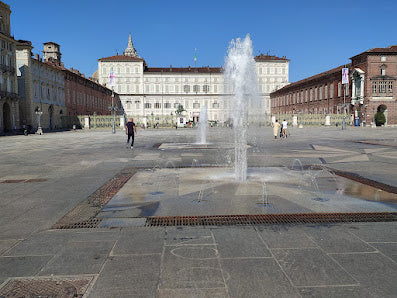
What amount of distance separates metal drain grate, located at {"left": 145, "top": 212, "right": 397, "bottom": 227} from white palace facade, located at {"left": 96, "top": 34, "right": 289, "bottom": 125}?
84.3 metres

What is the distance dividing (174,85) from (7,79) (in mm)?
55888

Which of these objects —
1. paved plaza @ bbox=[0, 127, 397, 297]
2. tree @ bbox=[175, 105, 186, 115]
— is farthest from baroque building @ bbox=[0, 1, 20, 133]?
tree @ bbox=[175, 105, 186, 115]

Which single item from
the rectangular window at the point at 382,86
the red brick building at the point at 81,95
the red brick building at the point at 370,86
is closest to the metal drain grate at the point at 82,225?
the red brick building at the point at 370,86

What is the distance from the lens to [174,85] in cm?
9231

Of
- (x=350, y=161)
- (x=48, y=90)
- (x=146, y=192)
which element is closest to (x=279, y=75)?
(x=48, y=90)

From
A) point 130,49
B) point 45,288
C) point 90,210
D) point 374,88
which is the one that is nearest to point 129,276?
point 45,288

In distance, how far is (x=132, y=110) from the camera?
297 ft

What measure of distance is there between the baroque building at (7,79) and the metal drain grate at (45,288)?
136 feet

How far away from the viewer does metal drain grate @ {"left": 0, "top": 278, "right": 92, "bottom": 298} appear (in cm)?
263

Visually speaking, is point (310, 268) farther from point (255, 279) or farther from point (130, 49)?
point (130, 49)

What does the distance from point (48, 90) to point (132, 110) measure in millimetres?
40647

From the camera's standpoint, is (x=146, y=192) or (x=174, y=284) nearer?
(x=174, y=284)

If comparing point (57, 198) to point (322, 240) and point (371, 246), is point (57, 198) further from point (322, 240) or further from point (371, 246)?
point (371, 246)

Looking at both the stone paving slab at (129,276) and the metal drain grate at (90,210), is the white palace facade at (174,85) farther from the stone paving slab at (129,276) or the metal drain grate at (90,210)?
the stone paving slab at (129,276)
